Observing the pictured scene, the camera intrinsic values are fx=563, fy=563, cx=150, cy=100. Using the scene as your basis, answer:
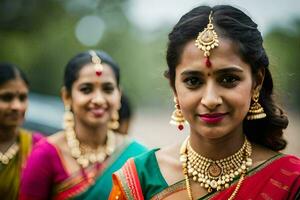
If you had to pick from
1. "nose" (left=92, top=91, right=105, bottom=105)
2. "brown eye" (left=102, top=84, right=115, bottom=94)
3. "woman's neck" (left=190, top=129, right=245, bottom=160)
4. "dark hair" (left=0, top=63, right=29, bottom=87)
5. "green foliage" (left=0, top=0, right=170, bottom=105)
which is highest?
"green foliage" (left=0, top=0, right=170, bottom=105)

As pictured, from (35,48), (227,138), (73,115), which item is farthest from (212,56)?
(35,48)

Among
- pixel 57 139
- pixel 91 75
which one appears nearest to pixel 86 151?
pixel 57 139

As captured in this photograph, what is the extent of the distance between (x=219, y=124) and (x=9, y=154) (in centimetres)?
301

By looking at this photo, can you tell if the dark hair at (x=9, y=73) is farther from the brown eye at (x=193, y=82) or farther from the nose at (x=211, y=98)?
the nose at (x=211, y=98)

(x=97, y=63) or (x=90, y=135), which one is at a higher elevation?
(x=97, y=63)

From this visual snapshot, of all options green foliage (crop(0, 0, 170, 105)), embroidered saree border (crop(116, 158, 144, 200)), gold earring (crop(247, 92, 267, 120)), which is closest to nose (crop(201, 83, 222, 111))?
gold earring (crop(247, 92, 267, 120))

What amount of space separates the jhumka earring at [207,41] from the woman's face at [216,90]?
0.02m

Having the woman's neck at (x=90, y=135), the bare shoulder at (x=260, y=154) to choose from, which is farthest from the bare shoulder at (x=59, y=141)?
the bare shoulder at (x=260, y=154)

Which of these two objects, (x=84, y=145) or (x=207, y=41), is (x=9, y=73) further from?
(x=207, y=41)

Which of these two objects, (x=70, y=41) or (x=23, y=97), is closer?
(x=23, y=97)

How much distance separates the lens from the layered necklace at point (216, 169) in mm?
2861

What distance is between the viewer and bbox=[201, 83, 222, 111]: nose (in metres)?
2.63

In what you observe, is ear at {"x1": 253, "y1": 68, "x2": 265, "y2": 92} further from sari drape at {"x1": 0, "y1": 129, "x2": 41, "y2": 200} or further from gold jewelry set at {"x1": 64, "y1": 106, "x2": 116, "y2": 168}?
sari drape at {"x1": 0, "y1": 129, "x2": 41, "y2": 200}

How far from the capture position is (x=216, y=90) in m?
2.66
